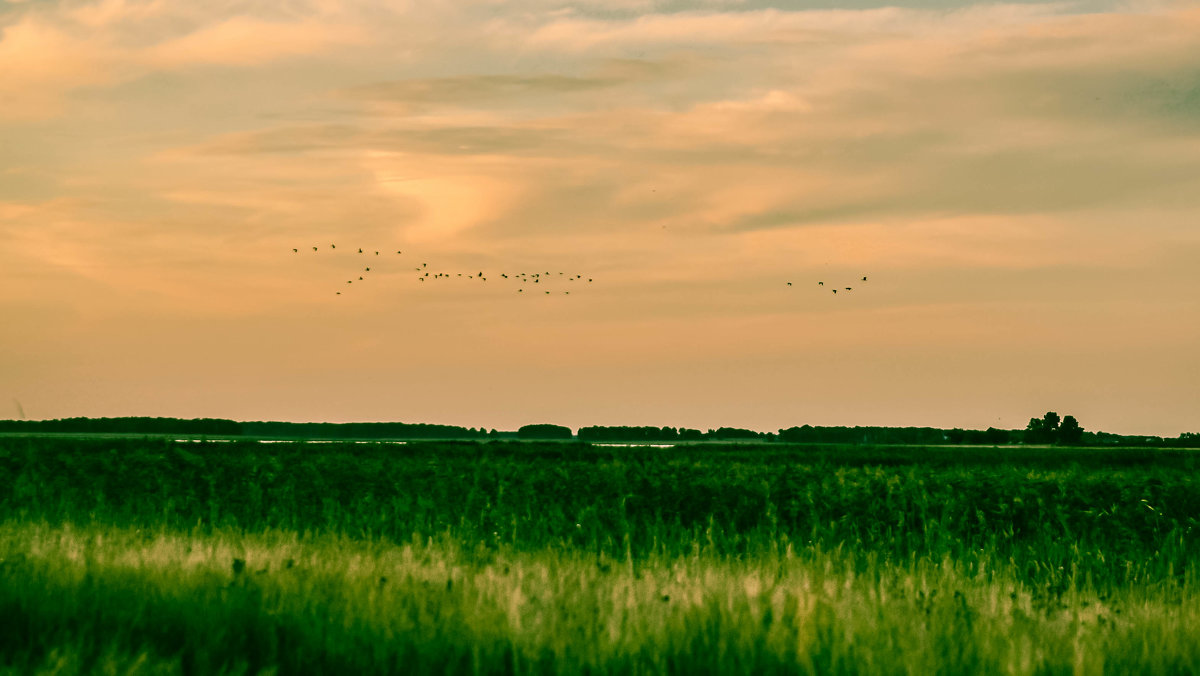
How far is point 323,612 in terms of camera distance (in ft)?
28.9

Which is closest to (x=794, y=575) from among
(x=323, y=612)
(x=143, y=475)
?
(x=323, y=612)

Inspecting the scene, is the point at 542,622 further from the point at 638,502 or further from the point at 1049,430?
the point at 1049,430

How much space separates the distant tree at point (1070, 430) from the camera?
12812 centimetres

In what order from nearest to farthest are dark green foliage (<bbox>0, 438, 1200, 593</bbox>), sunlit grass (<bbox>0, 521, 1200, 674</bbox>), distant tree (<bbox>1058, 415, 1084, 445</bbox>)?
1. sunlit grass (<bbox>0, 521, 1200, 674</bbox>)
2. dark green foliage (<bbox>0, 438, 1200, 593</bbox>)
3. distant tree (<bbox>1058, 415, 1084, 445</bbox>)

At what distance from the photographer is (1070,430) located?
129000 millimetres

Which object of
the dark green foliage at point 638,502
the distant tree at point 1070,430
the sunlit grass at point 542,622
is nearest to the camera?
the sunlit grass at point 542,622

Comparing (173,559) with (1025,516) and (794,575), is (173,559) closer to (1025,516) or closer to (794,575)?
(794,575)

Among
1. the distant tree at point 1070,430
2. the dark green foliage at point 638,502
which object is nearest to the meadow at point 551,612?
the dark green foliage at point 638,502

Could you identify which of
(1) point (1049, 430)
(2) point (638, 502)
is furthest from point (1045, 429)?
(2) point (638, 502)

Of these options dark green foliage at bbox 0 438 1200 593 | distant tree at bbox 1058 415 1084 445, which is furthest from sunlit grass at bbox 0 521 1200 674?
distant tree at bbox 1058 415 1084 445

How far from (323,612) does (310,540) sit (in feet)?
21.3

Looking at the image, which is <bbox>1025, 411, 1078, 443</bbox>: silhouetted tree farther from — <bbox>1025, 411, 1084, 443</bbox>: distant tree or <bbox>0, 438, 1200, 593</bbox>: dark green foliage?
<bbox>0, 438, 1200, 593</bbox>: dark green foliage

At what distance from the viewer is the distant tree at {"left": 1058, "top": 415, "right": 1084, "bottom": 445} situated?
420 ft

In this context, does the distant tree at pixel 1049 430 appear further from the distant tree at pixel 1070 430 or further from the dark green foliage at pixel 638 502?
the dark green foliage at pixel 638 502
